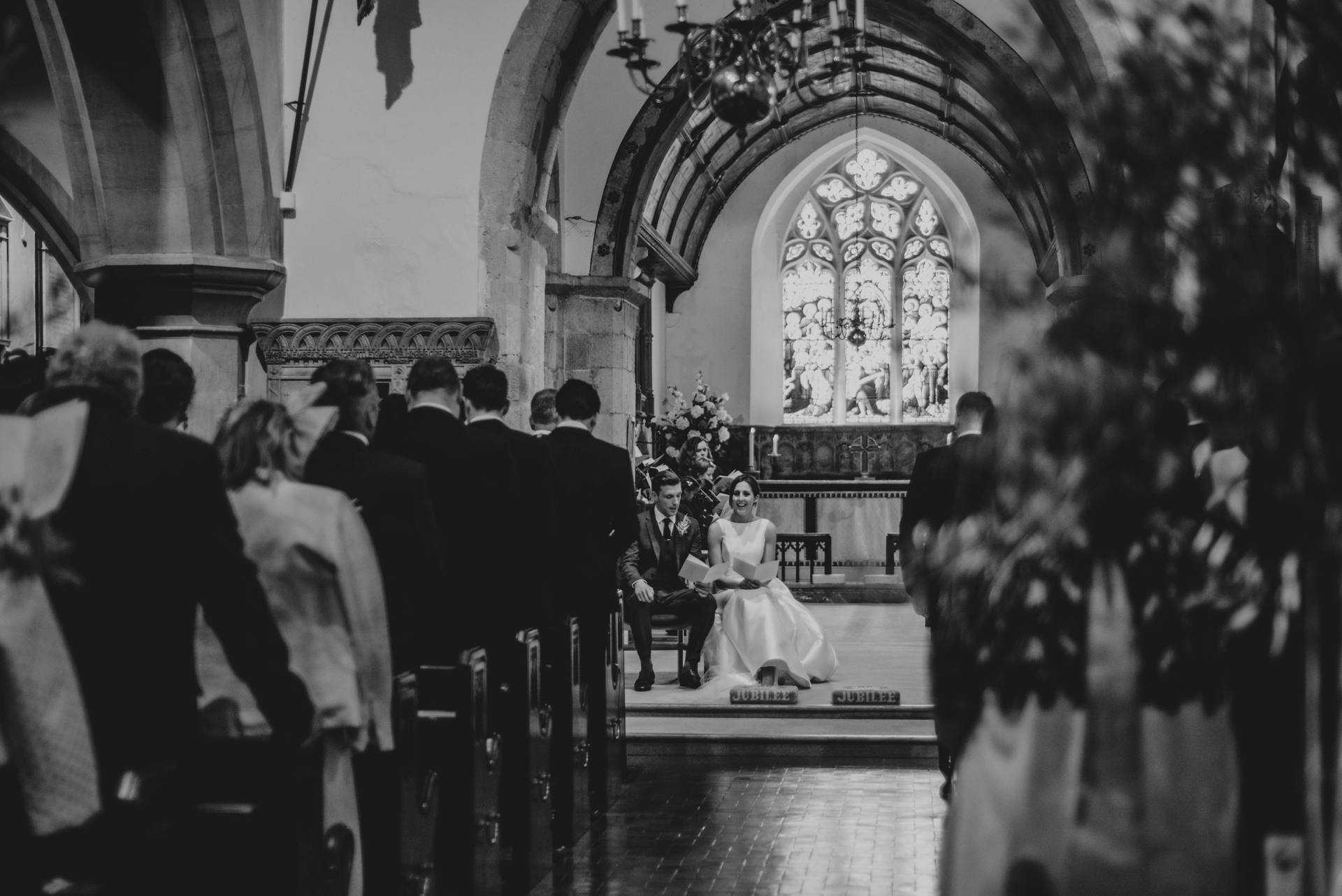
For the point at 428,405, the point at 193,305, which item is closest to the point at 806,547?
the point at 193,305

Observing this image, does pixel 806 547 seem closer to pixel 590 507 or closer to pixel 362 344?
pixel 362 344

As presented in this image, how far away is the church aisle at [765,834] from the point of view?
4898mm

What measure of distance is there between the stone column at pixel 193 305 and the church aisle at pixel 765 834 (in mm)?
2957

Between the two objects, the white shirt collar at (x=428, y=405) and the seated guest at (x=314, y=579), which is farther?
the white shirt collar at (x=428, y=405)

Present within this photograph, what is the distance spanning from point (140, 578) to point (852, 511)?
15.9 m

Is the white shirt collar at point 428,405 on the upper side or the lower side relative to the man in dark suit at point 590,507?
upper

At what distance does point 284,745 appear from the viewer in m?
3.06

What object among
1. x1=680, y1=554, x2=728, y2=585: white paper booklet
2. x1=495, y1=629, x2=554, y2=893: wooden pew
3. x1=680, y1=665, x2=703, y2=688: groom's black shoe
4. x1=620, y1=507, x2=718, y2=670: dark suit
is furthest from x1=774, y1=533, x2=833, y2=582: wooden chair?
x1=495, y1=629, x2=554, y2=893: wooden pew

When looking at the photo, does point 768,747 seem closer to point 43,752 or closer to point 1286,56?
point 43,752

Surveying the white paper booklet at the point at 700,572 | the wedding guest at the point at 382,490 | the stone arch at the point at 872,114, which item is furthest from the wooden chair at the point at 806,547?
the wedding guest at the point at 382,490

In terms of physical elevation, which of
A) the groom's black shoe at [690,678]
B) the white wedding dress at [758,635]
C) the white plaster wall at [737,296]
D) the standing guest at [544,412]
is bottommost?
the groom's black shoe at [690,678]

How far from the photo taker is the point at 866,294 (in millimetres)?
20641

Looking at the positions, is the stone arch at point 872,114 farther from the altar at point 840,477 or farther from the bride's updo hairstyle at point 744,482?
the altar at point 840,477

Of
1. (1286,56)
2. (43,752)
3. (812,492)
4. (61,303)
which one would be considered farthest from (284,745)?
(812,492)
